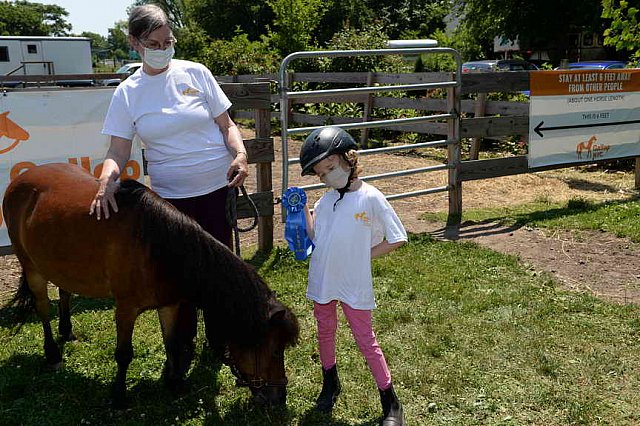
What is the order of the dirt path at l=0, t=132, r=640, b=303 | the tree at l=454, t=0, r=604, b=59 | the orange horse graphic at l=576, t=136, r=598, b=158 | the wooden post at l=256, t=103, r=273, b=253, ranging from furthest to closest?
the tree at l=454, t=0, r=604, b=59, the orange horse graphic at l=576, t=136, r=598, b=158, the wooden post at l=256, t=103, r=273, b=253, the dirt path at l=0, t=132, r=640, b=303

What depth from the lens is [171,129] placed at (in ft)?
10.1

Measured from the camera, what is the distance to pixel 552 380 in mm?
3344

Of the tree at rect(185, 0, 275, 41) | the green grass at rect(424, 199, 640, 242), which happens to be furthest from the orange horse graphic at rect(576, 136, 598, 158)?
the tree at rect(185, 0, 275, 41)

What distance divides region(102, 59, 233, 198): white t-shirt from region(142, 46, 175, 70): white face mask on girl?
7 centimetres

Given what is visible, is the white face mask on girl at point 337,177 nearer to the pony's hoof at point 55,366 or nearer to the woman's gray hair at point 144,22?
the woman's gray hair at point 144,22

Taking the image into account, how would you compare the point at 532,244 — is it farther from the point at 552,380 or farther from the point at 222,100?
the point at 222,100

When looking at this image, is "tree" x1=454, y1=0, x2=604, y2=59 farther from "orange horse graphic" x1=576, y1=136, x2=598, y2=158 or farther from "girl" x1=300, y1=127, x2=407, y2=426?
"girl" x1=300, y1=127, x2=407, y2=426

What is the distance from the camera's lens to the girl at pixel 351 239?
109 inches

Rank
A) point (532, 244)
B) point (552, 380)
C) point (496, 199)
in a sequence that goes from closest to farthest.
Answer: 1. point (552, 380)
2. point (532, 244)
3. point (496, 199)

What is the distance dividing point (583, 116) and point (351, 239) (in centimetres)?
528

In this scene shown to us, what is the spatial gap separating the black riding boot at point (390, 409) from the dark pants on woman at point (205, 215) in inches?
43.7

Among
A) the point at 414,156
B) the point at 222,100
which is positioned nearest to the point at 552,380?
the point at 222,100

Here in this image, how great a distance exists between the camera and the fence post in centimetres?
648

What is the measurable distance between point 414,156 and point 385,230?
7799 millimetres
